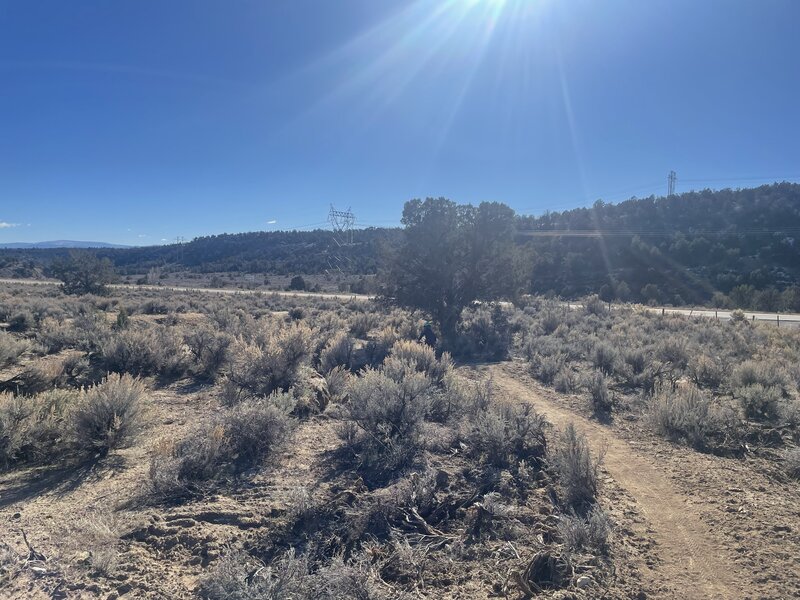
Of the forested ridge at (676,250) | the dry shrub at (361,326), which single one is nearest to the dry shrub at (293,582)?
the dry shrub at (361,326)

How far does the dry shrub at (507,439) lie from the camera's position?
5941 millimetres

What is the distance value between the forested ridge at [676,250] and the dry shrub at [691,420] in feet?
48.5

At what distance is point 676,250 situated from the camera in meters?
48.8

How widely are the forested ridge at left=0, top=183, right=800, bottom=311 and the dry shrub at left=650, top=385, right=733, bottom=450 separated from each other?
14771mm

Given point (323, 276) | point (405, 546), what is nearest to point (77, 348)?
point (405, 546)

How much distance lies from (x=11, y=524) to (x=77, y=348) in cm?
917

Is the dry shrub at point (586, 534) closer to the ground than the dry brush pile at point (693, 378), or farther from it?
farther from it

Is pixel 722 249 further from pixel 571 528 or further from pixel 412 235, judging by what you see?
pixel 571 528

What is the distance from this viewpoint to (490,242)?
20906 millimetres

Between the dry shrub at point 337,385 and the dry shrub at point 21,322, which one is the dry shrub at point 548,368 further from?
the dry shrub at point 21,322

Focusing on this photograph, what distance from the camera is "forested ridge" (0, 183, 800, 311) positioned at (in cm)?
4050

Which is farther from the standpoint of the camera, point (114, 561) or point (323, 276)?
point (323, 276)

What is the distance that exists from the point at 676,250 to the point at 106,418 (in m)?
55.2

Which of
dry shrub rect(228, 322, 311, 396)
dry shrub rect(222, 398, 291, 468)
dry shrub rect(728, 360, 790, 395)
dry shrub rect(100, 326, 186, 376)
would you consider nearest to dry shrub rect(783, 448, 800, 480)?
dry shrub rect(728, 360, 790, 395)
